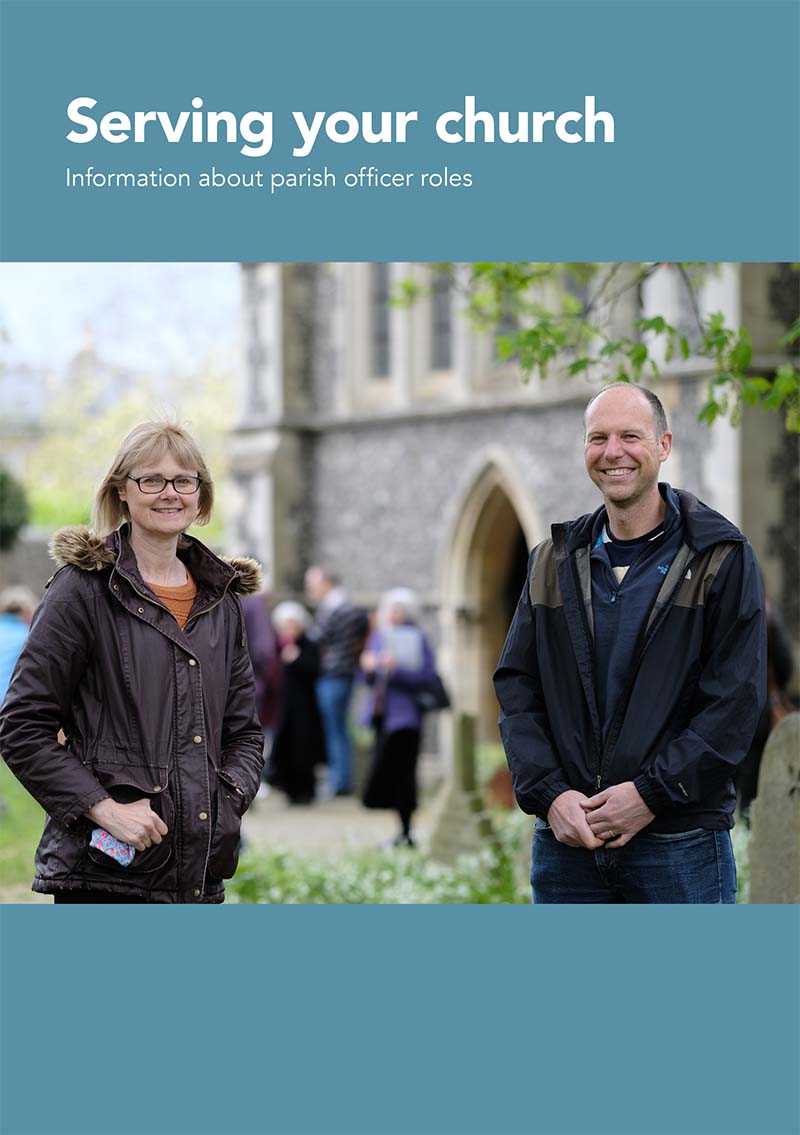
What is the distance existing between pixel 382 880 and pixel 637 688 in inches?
185

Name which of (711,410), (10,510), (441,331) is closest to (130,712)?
(711,410)

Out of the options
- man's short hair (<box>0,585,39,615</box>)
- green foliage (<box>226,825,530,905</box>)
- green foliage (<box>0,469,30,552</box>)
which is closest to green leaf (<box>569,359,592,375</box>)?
green foliage (<box>226,825,530,905</box>)

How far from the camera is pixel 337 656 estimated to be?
1255 cm

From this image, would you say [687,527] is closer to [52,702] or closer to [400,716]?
[52,702]

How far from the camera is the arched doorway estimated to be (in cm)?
1517

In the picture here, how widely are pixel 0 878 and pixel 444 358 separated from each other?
8.77 metres

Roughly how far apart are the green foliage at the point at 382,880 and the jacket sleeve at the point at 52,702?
3.82m

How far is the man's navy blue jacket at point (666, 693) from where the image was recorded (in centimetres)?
300

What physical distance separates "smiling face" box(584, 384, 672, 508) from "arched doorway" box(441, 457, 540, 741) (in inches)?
465

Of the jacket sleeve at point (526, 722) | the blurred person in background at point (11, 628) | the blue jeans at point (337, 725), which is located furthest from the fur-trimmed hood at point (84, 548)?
the blue jeans at point (337, 725)

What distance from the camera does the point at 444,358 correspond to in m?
15.7

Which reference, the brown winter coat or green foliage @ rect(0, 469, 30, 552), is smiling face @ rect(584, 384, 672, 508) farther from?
green foliage @ rect(0, 469, 30, 552)

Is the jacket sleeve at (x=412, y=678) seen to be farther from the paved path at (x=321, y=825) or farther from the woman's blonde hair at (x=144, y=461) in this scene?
the woman's blonde hair at (x=144, y=461)
